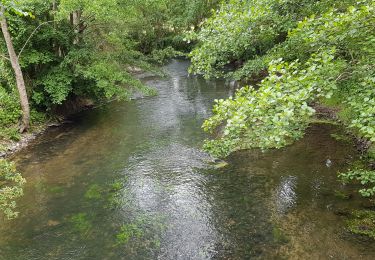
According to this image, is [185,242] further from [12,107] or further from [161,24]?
[161,24]

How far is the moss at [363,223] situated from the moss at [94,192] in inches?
332

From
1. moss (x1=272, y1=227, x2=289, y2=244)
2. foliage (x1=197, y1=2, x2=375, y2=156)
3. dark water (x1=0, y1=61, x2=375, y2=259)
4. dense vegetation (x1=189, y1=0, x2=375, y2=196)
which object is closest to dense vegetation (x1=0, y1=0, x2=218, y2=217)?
dark water (x1=0, y1=61, x2=375, y2=259)

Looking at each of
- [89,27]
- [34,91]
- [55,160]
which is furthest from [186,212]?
[89,27]

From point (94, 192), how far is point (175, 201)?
127 inches

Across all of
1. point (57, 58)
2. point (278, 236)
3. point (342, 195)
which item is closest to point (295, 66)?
point (278, 236)

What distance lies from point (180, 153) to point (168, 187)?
9.80ft

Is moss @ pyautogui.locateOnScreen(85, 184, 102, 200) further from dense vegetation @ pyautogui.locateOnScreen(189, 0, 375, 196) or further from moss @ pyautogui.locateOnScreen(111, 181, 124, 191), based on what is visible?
dense vegetation @ pyautogui.locateOnScreen(189, 0, 375, 196)

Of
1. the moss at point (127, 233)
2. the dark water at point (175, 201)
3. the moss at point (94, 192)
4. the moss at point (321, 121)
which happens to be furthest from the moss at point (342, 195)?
the moss at point (94, 192)

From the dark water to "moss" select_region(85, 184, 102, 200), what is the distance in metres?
0.04

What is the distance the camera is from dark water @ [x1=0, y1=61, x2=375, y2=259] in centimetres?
916

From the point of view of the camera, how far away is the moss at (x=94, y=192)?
12062 mm

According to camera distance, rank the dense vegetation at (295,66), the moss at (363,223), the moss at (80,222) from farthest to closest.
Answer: the moss at (80,222), the moss at (363,223), the dense vegetation at (295,66)

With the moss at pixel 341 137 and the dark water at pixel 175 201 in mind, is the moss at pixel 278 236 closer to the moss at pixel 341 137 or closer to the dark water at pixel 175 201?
the dark water at pixel 175 201

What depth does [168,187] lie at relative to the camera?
12.4m
